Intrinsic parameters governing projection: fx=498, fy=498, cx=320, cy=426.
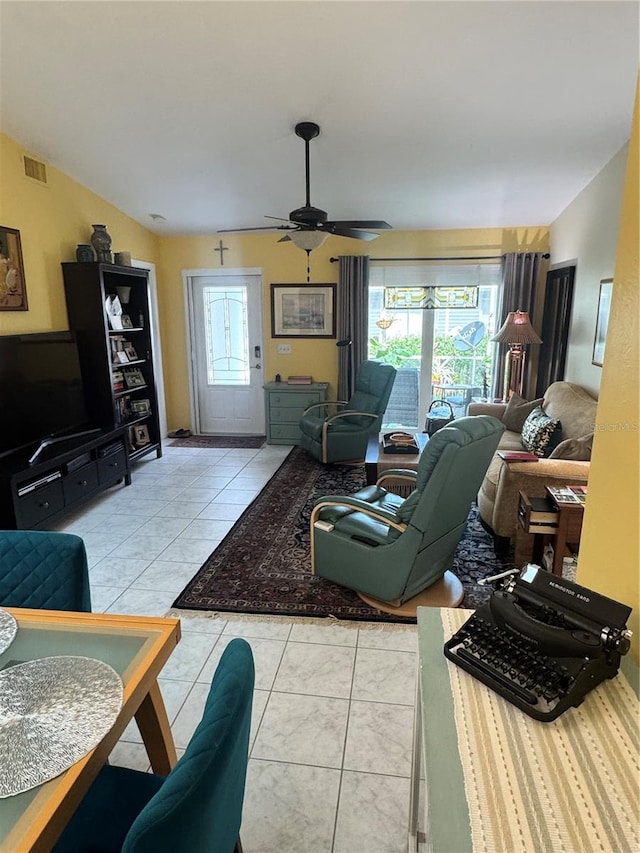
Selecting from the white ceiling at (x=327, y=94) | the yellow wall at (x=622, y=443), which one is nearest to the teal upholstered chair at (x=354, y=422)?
the white ceiling at (x=327, y=94)

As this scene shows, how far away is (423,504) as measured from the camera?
7.59 feet

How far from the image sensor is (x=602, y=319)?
3662 millimetres

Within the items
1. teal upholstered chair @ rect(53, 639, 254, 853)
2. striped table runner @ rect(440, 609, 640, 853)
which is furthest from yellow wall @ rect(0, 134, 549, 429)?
striped table runner @ rect(440, 609, 640, 853)

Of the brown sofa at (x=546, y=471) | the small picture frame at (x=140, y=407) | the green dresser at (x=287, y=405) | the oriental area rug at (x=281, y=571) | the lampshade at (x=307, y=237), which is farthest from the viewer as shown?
the green dresser at (x=287, y=405)

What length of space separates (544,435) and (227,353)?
12.7ft

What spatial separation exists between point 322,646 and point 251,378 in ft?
14.0

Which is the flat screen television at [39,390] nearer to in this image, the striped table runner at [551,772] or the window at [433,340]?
the window at [433,340]

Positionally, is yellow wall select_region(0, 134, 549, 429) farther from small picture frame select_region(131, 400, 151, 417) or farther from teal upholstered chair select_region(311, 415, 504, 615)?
teal upholstered chair select_region(311, 415, 504, 615)

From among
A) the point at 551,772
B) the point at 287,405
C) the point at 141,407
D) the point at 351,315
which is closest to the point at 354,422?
the point at 287,405

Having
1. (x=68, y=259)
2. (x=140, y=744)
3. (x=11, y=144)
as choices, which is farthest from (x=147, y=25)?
(x=140, y=744)

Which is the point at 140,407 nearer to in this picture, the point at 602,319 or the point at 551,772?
the point at 602,319

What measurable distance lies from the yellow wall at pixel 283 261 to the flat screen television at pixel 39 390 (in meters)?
2.08

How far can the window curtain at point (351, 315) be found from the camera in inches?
215

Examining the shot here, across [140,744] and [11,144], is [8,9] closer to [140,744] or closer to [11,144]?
[11,144]
